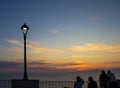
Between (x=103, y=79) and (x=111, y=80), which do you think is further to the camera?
(x=103, y=79)

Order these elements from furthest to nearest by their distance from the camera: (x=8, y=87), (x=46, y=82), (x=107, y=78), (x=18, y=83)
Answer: (x=46, y=82), (x=8, y=87), (x=107, y=78), (x=18, y=83)

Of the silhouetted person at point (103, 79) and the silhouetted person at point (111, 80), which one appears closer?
the silhouetted person at point (111, 80)

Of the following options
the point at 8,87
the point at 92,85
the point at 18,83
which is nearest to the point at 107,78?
the point at 92,85

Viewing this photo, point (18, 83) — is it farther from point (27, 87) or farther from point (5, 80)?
point (5, 80)

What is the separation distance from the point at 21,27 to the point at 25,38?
869mm

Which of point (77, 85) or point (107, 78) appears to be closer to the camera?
point (77, 85)

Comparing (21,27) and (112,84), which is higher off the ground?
(21,27)

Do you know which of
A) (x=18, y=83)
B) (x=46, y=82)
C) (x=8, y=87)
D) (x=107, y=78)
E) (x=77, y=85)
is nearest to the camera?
(x=77, y=85)

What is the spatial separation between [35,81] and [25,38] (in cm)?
341

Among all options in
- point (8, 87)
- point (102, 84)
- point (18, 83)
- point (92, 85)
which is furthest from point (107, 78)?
point (8, 87)

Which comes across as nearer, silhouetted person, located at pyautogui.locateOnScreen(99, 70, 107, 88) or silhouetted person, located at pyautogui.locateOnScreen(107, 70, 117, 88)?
silhouetted person, located at pyautogui.locateOnScreen(107, 70, 117, 88)

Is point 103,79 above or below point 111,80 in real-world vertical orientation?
above

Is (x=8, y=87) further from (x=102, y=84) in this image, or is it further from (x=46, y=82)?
(x=102, y=84)

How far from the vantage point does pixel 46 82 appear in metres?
31.3
